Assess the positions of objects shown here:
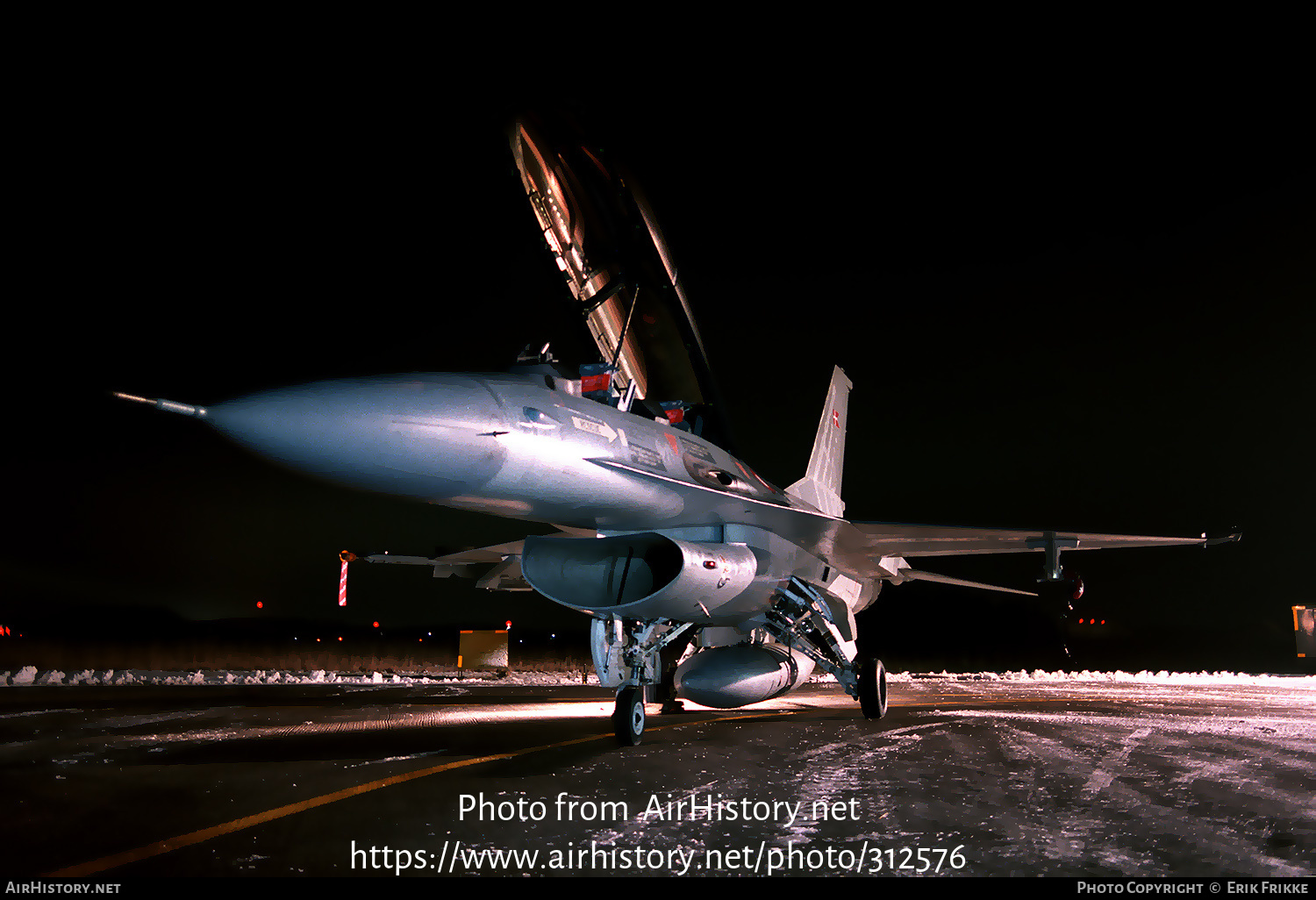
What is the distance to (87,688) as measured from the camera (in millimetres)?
13617

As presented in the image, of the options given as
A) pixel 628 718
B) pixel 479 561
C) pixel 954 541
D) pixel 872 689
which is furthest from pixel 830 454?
pixel 628 718

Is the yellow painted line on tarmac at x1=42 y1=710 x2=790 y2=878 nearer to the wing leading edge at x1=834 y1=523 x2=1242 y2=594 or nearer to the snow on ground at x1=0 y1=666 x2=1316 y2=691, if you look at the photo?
the wing leading edge at x1=834 y1=523 x2=1242 y2=594

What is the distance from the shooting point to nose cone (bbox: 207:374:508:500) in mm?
4500

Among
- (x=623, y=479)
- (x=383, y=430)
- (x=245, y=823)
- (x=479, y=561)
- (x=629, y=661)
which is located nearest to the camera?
(x=245, y=823)

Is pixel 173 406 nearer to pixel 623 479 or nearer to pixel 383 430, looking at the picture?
Result: pixel 383 430

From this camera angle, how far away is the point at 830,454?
14242mm

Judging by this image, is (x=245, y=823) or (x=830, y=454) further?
(x=830, y=454)

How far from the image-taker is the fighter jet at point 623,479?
16.2ft

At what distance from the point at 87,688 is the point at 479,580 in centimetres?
803

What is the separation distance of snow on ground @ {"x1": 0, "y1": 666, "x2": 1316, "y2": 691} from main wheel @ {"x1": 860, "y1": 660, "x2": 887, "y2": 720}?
1014 centimetres

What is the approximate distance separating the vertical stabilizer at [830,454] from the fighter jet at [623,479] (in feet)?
5.75

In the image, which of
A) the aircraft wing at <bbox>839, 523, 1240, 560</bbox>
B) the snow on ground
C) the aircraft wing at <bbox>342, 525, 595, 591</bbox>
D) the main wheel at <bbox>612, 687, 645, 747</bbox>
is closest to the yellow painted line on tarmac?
the main wheel at <bbox>612, 687, 645, 747</bbox>

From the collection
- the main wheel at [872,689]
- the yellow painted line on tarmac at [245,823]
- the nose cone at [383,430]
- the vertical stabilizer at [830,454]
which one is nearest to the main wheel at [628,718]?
the yellow painted line on tarmac at [245,823]

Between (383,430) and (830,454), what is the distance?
10.5 meters
